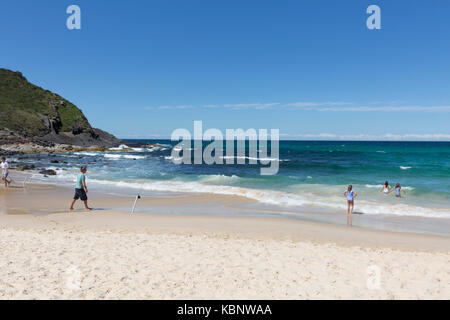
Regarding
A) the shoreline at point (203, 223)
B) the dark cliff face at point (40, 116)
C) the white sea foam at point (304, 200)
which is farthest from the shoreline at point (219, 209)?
the dark cliff face at point (40, 116)

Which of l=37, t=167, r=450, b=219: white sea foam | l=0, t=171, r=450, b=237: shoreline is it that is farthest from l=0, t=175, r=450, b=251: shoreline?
l=37, t=167, r=450, b=219: white sea foam

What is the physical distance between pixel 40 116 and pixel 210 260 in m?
89.9

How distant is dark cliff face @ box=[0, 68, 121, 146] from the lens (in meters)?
73.4

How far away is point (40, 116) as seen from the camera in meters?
80.6

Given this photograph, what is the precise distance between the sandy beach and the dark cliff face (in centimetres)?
6857

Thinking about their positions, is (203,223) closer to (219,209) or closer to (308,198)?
(219,209)

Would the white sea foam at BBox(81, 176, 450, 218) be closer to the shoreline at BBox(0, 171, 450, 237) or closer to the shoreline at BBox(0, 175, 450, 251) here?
the shoreline at BBox(0, 171, 450, 237)

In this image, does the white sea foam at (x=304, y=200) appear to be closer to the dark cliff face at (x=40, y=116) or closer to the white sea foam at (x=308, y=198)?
the white sea foam at (x=308, y=198)

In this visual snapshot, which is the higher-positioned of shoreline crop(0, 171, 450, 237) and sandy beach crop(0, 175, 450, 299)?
sandy beach crop(0, 175, 450, 299)

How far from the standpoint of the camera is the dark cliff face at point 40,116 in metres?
73.4

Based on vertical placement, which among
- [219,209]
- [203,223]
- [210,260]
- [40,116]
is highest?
[40,116]

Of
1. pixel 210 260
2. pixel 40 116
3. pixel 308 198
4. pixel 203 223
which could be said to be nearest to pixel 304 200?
pixel 308 198

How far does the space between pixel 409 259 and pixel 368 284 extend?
2460 millimetres
